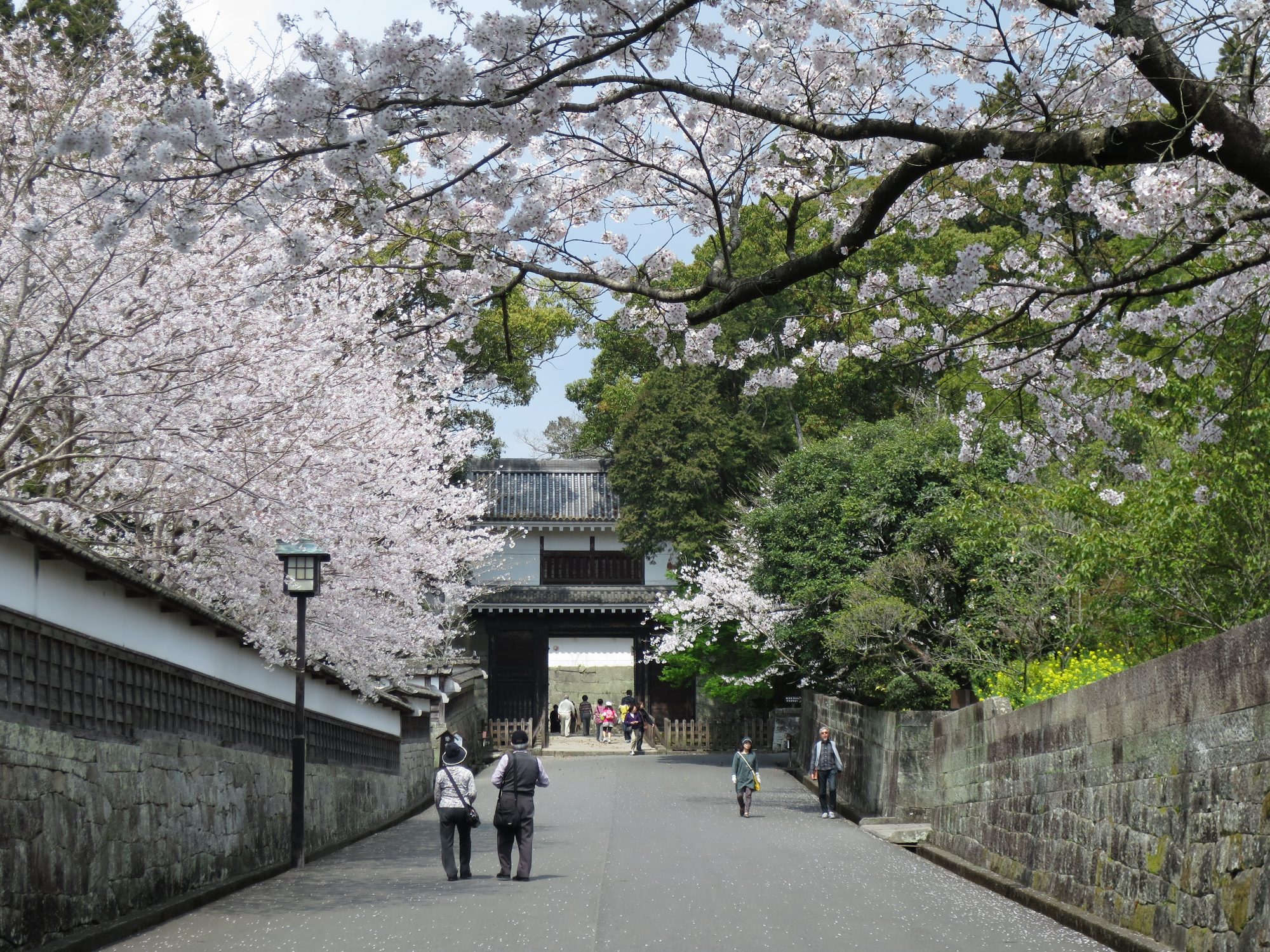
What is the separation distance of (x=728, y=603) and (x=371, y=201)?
83.1 ft

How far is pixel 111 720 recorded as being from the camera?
380 inches

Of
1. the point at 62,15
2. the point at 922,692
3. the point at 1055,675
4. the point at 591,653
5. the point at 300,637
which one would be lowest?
the point at 922,692

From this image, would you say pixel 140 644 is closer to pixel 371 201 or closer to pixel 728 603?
pixel 371 201

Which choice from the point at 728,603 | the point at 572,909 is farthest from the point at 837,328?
the point at 728,603

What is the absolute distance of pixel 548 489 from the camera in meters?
46.4

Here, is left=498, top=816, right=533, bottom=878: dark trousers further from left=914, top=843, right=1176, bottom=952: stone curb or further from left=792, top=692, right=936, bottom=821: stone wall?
left=792, top=692, right=936, bottom=821: stone wall

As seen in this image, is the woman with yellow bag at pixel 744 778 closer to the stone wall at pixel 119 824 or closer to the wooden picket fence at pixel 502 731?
the stone wall at pixel 119 824

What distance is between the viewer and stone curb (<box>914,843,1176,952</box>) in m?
8.55

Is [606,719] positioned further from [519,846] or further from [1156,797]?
[1156,797]

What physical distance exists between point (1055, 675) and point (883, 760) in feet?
21.3

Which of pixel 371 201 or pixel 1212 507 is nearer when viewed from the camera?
pixel 371 201

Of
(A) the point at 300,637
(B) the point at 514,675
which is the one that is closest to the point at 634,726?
(B) the point at 514,675

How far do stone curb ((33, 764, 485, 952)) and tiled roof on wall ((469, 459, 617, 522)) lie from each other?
29.6 meters

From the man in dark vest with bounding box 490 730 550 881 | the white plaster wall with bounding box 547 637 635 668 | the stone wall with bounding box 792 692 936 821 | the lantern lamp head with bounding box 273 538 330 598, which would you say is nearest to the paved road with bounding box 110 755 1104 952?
the man in dark vest with bounding box 490 730 550 881
